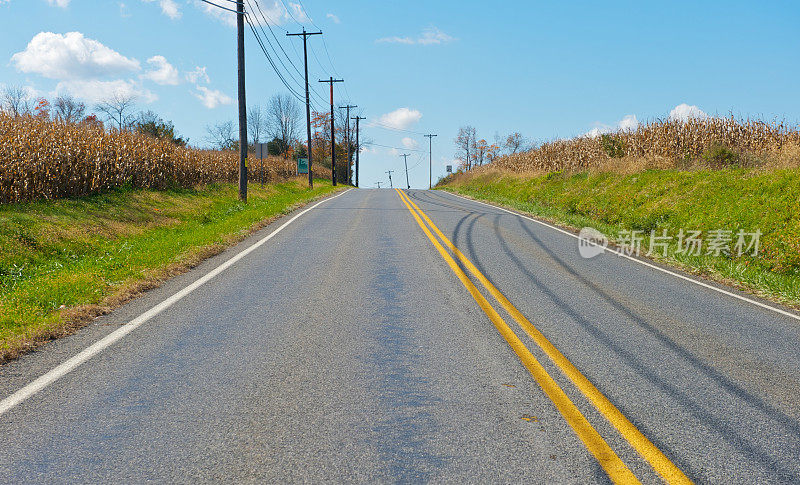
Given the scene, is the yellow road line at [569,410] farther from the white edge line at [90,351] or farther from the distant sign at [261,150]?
the distant sign at [261,150]

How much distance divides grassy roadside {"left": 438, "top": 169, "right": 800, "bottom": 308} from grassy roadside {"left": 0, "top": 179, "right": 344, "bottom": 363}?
895cm

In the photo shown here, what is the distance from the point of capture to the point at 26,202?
12.5 meters

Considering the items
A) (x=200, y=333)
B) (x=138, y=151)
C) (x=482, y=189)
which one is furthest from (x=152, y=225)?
(x=482, y=189)

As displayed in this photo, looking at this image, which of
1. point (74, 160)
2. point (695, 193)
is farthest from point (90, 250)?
point (695, 193)

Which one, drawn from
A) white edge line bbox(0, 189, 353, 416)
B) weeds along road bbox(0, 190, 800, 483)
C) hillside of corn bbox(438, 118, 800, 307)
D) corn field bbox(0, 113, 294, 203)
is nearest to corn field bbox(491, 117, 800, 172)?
hillside of corn bbox(438, 118, 800, 307)

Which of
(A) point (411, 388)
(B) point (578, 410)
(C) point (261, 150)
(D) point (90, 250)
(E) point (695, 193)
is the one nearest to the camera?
(B) point (578, 410)

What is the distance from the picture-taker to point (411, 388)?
4.07 m

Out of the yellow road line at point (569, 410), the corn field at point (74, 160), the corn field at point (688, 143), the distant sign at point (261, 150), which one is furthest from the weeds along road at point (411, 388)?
the distant sign at point (261, 150)

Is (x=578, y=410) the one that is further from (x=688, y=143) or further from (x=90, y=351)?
(x=688, y=143)

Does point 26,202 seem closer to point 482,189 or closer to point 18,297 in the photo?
point 18,297

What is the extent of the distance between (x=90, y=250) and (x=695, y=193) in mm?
14676

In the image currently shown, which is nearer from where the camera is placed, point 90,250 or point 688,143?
point 90,250

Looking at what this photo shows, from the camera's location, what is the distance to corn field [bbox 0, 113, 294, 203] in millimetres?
12316

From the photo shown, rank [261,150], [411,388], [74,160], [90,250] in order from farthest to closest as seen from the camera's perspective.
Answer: [261,150] < [74,160] < [90,250] < [411,388]
